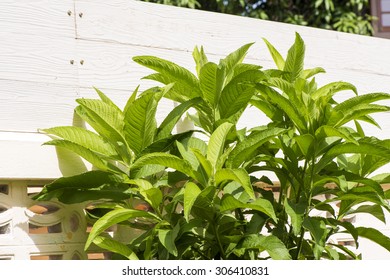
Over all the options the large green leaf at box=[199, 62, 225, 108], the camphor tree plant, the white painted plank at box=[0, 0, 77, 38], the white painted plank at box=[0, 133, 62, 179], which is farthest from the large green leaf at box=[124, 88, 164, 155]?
the white painted plank at box=[0, 0, 77, 38]

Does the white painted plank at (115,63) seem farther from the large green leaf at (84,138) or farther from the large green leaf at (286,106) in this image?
the large green leaf at (286,106)

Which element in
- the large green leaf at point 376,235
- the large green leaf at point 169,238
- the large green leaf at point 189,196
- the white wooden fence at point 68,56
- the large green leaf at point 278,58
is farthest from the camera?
the large green leaf at point 278,58

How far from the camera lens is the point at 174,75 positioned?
5.76 feet

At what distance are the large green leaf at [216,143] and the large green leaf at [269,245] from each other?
0.20 metres

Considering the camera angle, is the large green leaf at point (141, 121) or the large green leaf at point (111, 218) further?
the large green leaf at point (141, 121)

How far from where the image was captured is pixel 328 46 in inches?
98.6

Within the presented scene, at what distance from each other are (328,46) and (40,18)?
40.1 inches

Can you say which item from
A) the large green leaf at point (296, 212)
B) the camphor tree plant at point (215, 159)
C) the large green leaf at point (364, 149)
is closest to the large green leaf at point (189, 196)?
the camphor tree plant at point (215, 159)

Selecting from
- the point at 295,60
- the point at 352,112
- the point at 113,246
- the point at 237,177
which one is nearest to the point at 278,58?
the point at 295,60

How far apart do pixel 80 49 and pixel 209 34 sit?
0.44 meters

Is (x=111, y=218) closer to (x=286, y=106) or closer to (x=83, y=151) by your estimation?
(x=83, y=151)

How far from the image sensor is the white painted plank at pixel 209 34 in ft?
6.59
